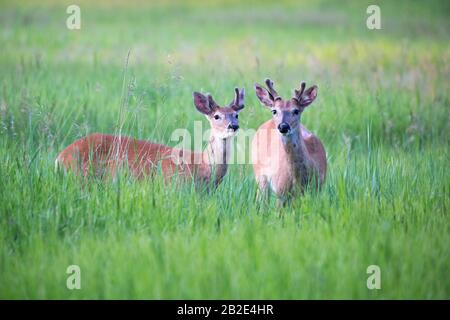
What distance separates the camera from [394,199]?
22.6 feet

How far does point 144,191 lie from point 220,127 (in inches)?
62.7

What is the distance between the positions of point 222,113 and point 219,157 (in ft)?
1.46

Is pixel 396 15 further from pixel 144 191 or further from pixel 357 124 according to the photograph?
pixel 144 191

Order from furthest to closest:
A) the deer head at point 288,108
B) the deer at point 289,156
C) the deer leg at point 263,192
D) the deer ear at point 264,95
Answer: the deer ear at point 264,95, the deer at point 289,156, the deer head at point 288,108, the deer leg at point 263,192

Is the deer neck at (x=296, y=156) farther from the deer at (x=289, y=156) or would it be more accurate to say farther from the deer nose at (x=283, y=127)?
the deer nose at (x=283, y=127)

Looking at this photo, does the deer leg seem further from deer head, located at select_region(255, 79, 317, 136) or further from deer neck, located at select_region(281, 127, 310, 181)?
deer head, located at select_region(255, 79, 317, 136)

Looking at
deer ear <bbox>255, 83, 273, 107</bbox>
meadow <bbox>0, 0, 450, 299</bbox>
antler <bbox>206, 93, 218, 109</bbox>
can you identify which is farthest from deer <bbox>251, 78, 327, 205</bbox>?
antler <bbox>206, 93, 218, 109</bbox>

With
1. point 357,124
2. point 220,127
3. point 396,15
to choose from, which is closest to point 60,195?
point 220,127

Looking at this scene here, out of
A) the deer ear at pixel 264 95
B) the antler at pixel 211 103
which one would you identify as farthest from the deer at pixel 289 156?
the antler at pixel 211 103

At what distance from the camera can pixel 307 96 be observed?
25.3 feet

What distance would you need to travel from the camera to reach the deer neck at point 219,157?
8.19 metres

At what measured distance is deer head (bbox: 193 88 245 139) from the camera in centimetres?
802

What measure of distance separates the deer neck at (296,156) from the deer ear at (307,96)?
0.27 m

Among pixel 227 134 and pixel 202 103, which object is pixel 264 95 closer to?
pixel 227 134
